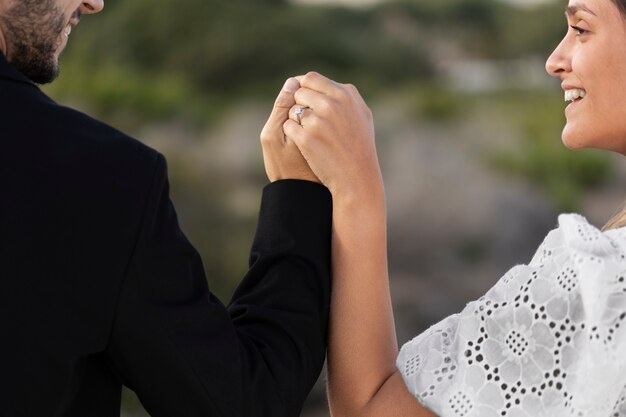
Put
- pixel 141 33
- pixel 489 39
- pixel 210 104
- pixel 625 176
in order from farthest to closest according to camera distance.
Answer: pixel 489 39
pixel 141 33
pixel 210 104
pixel 625 176

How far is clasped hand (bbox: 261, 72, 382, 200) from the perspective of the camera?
5.76 feet

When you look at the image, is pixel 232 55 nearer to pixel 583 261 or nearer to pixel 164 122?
pixel 164 122

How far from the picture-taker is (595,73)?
1.76m

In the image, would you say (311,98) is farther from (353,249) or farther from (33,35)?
(33,35)

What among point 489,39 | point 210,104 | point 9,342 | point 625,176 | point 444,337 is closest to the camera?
point 9,342

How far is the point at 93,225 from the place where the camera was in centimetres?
146

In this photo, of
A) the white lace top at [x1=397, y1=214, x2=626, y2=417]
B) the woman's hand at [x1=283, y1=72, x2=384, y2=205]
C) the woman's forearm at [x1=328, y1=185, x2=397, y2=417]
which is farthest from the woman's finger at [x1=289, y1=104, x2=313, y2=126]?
the white lace top at [x1=397, y1=214, x2=626, y2=417]

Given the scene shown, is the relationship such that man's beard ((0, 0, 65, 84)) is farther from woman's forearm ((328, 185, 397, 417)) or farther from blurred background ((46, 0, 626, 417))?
blurred background ((46, 0, 626, 417))

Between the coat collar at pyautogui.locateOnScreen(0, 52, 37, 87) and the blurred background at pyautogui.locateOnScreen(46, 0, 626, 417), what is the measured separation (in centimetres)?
629

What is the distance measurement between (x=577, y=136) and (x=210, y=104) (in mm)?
11308

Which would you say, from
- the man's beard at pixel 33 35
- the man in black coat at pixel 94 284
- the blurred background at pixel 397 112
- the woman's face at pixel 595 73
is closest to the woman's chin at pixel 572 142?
the woman's face at pixel 595 73

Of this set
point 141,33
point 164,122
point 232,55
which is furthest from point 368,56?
point 164,122

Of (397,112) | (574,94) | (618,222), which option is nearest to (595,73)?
(574,94)

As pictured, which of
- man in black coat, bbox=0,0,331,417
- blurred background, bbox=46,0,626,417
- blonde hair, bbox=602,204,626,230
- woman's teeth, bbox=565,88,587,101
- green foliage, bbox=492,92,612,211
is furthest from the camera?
green foliage, bbox=492,92,612,211
